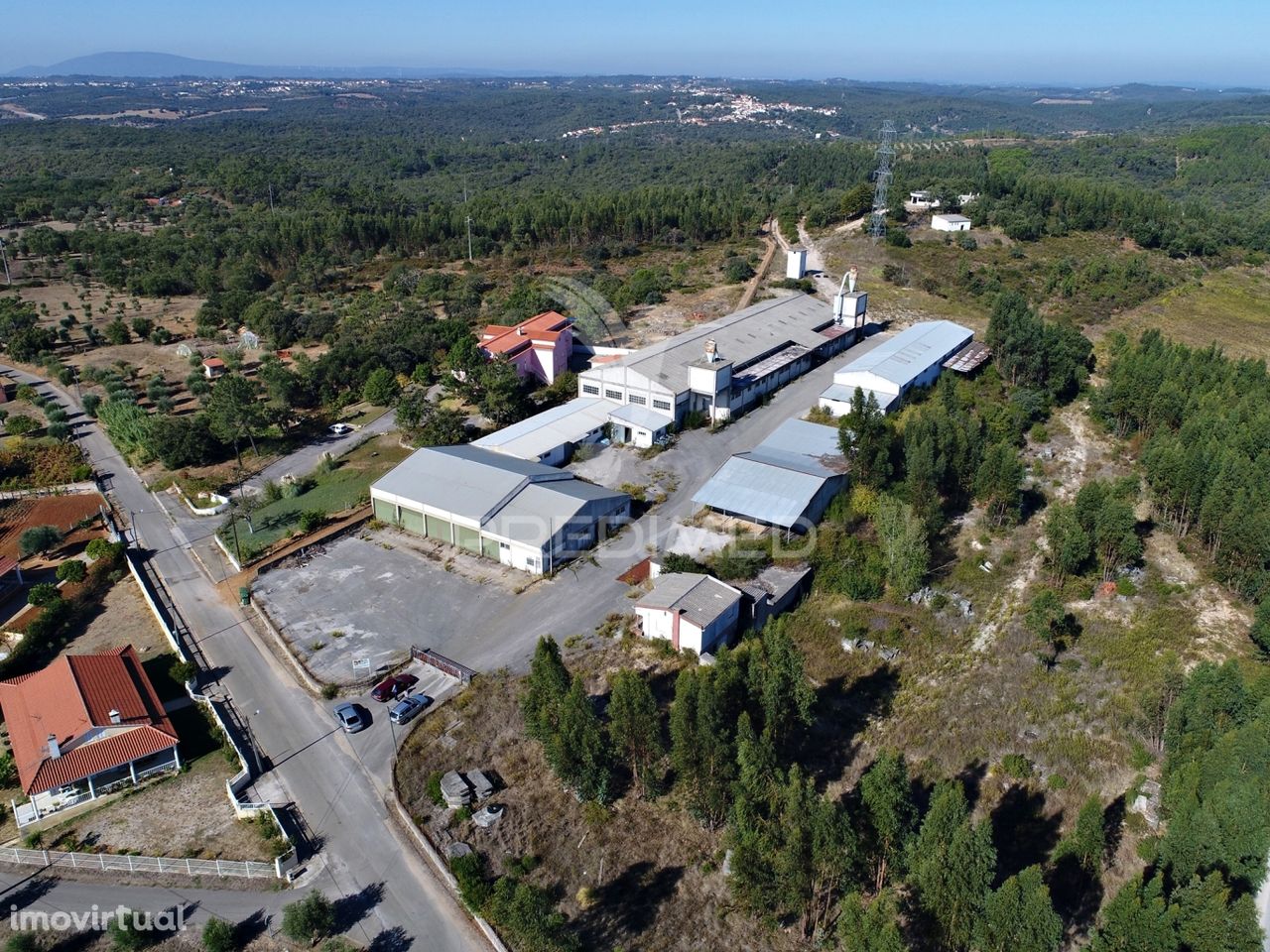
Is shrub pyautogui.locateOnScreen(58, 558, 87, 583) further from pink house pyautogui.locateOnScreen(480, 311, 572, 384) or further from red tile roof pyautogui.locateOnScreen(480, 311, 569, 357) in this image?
red tile roof pyautogui.locateOnScreen(480, 311, 569, 357)

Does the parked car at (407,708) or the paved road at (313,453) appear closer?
the parked car at (407,708)

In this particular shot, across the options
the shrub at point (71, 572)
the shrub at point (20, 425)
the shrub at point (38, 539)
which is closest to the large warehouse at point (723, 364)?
the shrub at point (71, 572)

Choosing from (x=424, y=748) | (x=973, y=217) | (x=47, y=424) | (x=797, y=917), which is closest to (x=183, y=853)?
(x=424, y=748)

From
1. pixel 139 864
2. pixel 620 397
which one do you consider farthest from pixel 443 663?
pixel 620 397

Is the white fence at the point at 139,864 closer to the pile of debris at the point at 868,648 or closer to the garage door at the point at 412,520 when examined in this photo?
the garage door at the point at 412,520

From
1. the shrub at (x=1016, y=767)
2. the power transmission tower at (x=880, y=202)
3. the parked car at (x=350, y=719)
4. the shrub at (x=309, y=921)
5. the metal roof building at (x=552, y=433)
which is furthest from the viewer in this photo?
the power transmission tower at (x=880, y=202)
